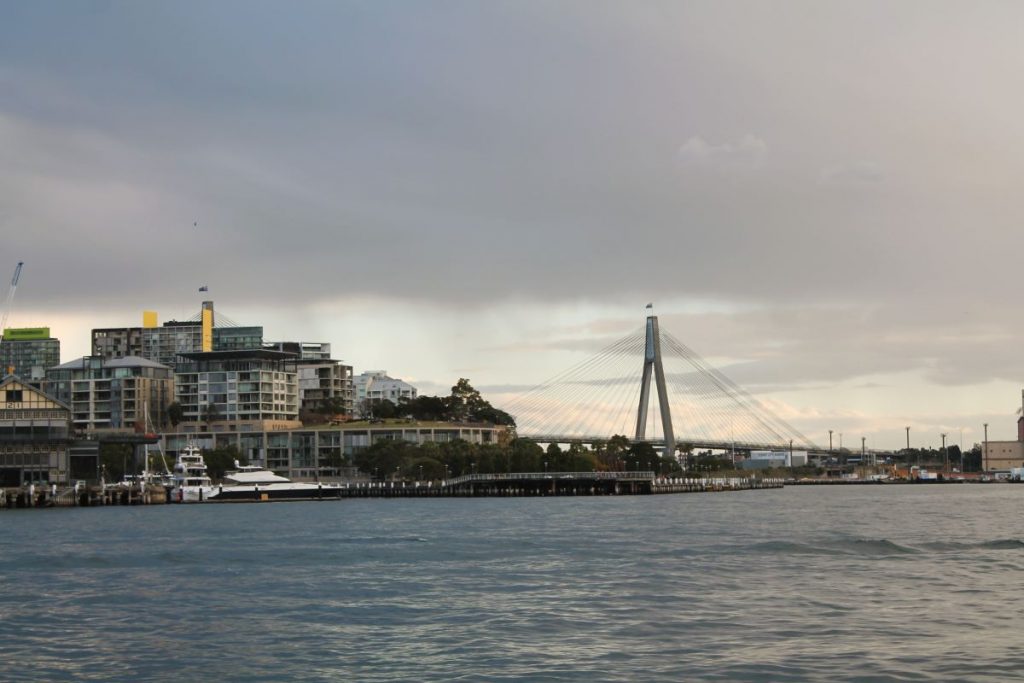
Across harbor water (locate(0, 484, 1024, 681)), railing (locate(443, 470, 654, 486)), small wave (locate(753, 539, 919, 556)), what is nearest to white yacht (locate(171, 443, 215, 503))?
railing (locate(443, 470, 654, 486))

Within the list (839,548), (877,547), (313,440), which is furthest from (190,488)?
(877,547)

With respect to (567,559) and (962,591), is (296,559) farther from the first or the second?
(962,591)

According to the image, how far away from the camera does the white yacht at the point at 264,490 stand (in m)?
129

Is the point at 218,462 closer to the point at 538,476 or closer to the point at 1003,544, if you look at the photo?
the point at 538,476

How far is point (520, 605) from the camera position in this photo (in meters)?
36.3

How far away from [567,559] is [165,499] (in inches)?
3321

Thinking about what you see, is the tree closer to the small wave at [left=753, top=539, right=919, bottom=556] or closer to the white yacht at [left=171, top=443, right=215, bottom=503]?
the white yacht at [left=171, top=443, right=215, bottom=503]

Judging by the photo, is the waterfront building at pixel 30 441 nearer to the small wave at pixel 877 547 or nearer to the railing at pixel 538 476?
the railing at pixel 538 476

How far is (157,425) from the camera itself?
200 meters

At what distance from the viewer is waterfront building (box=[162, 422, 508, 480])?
613ft

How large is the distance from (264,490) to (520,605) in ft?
321

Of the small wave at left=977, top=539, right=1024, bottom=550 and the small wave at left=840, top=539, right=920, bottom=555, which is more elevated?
the small wave at left=840, top=539, right=920, bottom=555

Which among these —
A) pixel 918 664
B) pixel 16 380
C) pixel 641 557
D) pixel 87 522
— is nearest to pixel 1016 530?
pixel 641 557

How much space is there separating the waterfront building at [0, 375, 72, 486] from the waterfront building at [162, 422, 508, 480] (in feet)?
201
